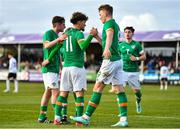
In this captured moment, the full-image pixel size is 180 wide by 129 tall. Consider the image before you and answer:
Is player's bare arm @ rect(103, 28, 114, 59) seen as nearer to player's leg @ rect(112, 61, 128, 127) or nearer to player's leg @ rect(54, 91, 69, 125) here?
player's leg @ rect(112, 61, 128, 127)

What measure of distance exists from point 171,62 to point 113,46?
4485 centimetres

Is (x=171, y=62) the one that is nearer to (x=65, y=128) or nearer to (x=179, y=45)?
(x=179, y=45)

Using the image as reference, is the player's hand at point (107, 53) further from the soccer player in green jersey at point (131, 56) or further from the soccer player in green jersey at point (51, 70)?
the soccer player in green jersey at point (131, 56)

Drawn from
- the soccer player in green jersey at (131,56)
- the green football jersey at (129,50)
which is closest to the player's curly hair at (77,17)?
the soccer player in green jersey at (131,56)

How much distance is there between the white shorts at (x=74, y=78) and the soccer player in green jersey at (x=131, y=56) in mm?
5240

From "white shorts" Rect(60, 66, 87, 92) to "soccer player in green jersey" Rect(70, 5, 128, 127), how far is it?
0.42 meters

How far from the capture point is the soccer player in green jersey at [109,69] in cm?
1311

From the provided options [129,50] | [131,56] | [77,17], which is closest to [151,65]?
[129,50]

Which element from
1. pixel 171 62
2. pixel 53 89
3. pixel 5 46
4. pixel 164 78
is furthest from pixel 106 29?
pixel 5 46

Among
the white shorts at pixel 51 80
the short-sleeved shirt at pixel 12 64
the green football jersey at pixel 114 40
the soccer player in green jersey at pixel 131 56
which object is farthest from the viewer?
the short-sleeved shirt at pixel 12 64

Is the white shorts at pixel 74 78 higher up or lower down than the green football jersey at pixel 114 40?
lower down

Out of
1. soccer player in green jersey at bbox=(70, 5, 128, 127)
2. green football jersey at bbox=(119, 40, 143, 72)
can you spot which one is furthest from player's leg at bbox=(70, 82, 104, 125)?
green football jersey at bbox=(119, 40, 143, 72)

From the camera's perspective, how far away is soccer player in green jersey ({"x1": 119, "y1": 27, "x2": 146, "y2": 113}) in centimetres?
1875

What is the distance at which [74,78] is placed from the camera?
13625 millimetres
